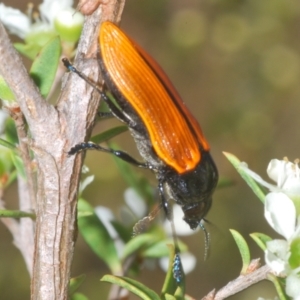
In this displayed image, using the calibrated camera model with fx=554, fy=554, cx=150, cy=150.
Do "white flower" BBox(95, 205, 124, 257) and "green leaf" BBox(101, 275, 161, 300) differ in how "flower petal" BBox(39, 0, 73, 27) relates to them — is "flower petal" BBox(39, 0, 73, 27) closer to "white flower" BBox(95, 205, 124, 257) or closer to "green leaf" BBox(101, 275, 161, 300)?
"white flower" BBox(95, 205, 124, 257)

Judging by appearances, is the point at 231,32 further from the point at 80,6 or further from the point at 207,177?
the point at 80,6

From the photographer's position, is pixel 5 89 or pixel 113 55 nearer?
pixel 5 89

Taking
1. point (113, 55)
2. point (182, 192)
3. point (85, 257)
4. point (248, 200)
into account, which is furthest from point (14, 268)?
point (113, 55)

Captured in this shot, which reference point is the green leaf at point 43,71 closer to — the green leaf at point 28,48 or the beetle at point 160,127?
the beetle at point 160,127

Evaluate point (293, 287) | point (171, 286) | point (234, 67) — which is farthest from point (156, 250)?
point (234, 67)

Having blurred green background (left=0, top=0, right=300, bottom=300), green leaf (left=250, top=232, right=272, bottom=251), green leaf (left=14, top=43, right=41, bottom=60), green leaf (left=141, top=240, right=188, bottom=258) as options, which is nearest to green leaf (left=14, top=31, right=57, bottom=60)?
green leaf (left=14, top=43, right=41, bottom=60)

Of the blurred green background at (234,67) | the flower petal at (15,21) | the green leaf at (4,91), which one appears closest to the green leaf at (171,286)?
the green leaf at (4,91)
